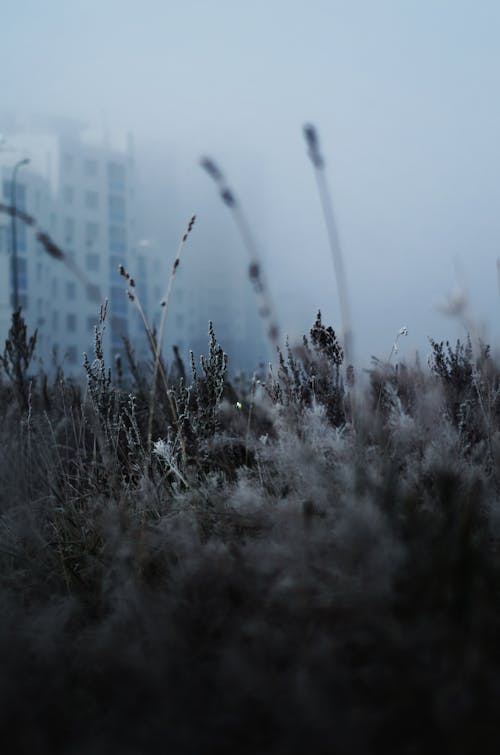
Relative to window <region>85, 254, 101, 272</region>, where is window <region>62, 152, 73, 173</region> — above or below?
above

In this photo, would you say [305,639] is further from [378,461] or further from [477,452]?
[477,452]

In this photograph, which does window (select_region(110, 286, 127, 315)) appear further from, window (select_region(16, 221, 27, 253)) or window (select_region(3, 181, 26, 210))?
window (select_region(3, 181, 26, 210))

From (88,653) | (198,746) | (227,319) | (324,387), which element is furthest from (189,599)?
(227,319)

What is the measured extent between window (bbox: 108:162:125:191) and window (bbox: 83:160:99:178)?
1.39 metres

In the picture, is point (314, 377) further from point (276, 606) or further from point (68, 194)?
point (68, 194)

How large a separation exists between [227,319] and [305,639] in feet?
223

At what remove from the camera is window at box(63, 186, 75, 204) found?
199ft

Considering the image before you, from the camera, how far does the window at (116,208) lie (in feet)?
209

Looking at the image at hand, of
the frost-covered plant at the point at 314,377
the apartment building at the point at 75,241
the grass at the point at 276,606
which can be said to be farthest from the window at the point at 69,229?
the grass at the point at 276,606

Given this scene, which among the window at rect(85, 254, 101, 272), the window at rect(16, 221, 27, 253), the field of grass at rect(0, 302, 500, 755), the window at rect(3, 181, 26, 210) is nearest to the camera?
the field of grass at rect(0, 302, 500, 755)

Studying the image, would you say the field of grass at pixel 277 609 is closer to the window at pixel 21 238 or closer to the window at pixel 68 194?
the window at pixel 21 238

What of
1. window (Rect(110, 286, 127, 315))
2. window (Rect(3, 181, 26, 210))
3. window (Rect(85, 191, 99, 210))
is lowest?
window (Rect(110, 286, 127, 315))

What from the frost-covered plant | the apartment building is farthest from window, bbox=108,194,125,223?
the frost-covered plant

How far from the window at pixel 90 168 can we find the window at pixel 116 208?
2187 millimetres
